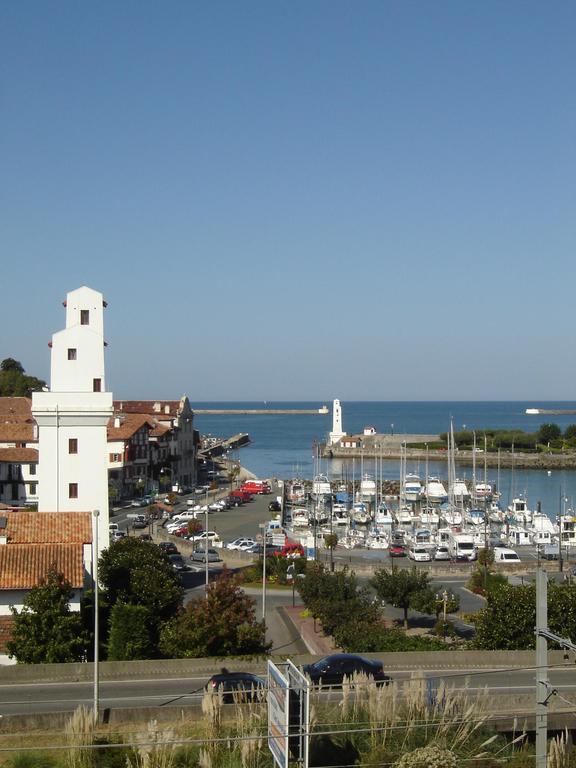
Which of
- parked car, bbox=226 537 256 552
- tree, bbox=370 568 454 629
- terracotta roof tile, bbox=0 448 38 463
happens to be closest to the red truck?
terracotta roof tile, bbox=0 448 38 463

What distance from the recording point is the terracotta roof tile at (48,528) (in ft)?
76.8

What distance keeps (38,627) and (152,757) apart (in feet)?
28.4

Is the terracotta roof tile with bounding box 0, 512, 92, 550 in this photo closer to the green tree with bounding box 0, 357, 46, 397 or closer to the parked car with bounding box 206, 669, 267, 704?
the parked car with bounding box 206, 669, 267, 704

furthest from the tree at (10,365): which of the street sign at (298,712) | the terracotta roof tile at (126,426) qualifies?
the street sign at (298,712)

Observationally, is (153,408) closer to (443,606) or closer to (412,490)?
(412,490)

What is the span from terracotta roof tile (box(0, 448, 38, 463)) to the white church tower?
30.1 metres

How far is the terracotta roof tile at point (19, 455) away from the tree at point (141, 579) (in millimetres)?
31922

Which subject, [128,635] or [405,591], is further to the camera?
[405,591]

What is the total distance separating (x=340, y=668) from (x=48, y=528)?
9.77m

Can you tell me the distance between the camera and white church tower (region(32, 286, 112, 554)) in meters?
27.0

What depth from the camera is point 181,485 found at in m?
72.5

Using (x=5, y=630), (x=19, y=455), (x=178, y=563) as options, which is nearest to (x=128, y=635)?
(x=5, y=630)

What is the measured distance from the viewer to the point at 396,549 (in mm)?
44781

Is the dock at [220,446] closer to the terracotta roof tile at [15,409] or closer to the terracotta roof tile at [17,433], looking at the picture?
the terracotta roof tile at [15,409]
